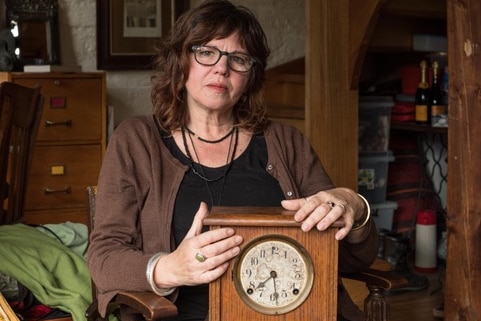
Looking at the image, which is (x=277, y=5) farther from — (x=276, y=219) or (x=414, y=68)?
(x=276, y=219)

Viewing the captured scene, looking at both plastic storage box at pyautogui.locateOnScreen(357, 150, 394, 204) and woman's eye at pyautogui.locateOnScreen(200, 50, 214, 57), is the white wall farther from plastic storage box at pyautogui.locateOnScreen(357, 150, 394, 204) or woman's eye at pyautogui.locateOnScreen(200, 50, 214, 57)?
woman's eye at pyautogui.locateOnScreen(200, 50, 214, 57)

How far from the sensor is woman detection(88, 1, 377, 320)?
204 centimetres

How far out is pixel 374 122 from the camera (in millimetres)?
4488

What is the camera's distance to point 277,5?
5.02 meters

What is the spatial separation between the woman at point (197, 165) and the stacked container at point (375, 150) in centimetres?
217

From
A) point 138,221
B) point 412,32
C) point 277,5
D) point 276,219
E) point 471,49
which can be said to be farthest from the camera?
point 277,5

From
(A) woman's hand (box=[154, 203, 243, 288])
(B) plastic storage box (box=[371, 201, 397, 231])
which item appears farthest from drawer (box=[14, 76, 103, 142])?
(A) woman's hand (box=[154, 203, 243, 288])

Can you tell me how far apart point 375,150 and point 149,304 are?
2894mm

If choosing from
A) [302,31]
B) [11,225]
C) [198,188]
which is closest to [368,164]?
[302,31]

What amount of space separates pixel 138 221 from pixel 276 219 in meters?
0.49

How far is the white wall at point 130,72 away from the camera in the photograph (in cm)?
454

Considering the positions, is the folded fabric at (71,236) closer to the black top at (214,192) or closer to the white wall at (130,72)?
the black top at (214,192)

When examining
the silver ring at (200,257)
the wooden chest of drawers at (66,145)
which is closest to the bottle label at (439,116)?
the wooden chest of drawers at (66,145)

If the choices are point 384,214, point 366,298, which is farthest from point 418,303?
point 366,298
